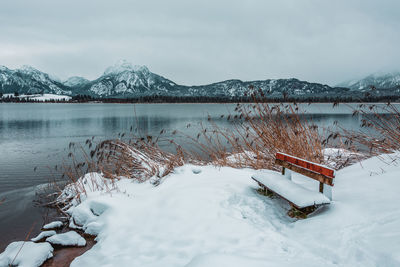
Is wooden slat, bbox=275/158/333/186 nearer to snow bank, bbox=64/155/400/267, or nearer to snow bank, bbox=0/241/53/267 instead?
snow bank, bbox=64/155/400/267

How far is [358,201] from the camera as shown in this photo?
3479mm

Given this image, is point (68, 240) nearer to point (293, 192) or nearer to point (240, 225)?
point (240, 225)

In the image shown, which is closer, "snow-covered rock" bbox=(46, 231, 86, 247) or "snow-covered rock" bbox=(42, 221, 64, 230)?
"snow-covered rock" bbox=(46, 231, 86, 247)

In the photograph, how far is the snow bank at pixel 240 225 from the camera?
2619 millimetres

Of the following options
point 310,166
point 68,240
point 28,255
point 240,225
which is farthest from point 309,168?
point 28,255

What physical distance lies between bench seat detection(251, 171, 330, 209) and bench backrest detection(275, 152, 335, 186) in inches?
9.2

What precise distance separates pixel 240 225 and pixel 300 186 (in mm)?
1309

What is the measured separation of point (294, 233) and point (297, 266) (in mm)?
874

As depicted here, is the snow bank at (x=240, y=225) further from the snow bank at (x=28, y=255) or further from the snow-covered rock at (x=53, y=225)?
the snow bank at (x=28, y=255)

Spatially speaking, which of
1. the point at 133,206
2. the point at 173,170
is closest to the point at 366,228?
the point at 133,206

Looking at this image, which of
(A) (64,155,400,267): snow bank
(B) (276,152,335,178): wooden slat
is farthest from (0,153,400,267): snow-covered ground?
(B) (276,152,335,178): wooden slat

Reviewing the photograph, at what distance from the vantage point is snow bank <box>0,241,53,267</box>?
11.6 ft

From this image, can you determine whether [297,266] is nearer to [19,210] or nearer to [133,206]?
[133,206]

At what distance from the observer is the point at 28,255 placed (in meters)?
3.63
